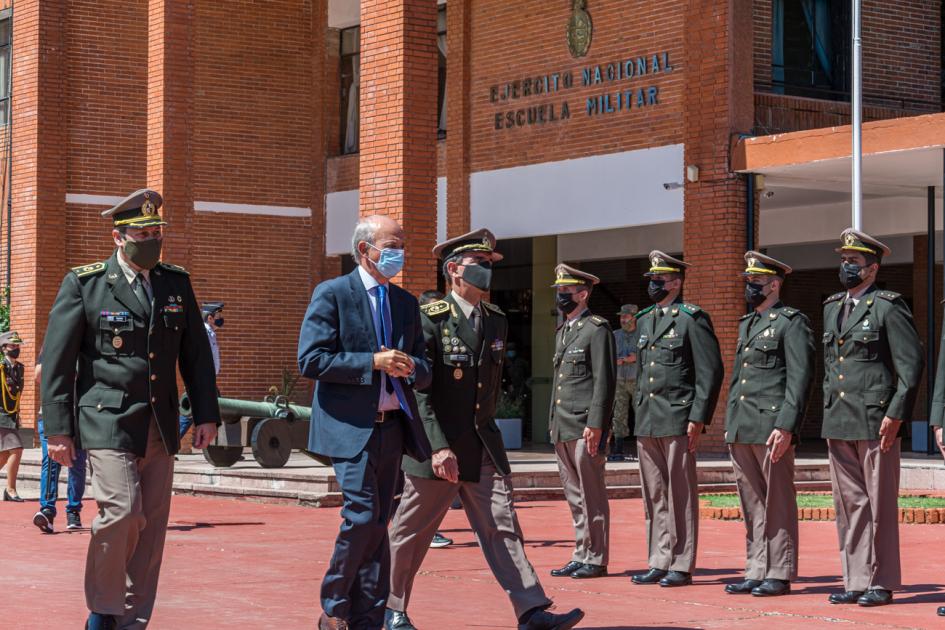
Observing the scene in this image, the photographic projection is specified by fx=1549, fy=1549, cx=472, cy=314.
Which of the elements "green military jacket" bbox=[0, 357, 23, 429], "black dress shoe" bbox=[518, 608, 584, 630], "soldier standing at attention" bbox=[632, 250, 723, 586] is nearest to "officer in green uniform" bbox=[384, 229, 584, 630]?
"black dress shoe" bbox=[518, 608, 584, 630]

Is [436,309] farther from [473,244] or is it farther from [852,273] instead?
[852,273]

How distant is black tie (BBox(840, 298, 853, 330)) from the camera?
29.6ft

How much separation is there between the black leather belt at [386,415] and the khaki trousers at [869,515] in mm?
3049

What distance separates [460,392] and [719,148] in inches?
500

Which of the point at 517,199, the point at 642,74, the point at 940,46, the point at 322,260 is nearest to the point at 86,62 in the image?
the point at 322,260

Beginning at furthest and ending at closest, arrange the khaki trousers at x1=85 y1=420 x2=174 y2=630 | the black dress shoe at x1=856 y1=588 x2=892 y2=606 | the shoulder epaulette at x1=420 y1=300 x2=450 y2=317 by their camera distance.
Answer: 1. the black dress shoe at x1=856 y1=588 x2=892 y2=606
2. the shoulder epaulette at x1=420 y1=300 x2=450 y2=317
3. the khaki trousers at x1=85 y1=420 x2=174 y2=630

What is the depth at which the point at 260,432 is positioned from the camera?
17141mm

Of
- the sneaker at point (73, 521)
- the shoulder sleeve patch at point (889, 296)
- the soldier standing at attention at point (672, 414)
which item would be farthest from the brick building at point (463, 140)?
the shoulder sleeve patch at point (889, 296)

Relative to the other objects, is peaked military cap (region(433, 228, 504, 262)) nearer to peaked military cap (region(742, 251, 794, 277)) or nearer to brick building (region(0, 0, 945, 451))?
peaked military cap (region(742, 251, 794, 277))

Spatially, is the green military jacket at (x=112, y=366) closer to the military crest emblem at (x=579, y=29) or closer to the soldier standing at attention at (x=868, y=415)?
the soldier standing at attention at (x=868, y=415)

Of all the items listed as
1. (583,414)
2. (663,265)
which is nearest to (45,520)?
(583,414)

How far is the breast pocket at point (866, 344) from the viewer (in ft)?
29.0

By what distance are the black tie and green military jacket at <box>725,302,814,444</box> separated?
21 centimetres

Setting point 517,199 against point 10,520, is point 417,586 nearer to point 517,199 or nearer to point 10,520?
point 10,520
